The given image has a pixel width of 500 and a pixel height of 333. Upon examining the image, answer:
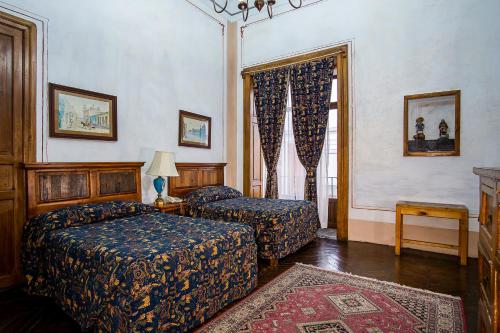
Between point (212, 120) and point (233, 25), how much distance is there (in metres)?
1.69

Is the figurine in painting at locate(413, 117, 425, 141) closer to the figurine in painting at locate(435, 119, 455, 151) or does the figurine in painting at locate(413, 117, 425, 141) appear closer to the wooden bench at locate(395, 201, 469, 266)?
the figurine in painting at locate(435, 119, 455, 151)

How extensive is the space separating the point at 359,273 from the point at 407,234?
117 centimetres

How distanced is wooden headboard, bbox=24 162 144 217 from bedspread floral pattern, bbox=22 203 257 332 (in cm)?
25

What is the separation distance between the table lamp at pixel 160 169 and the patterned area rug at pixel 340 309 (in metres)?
1.59

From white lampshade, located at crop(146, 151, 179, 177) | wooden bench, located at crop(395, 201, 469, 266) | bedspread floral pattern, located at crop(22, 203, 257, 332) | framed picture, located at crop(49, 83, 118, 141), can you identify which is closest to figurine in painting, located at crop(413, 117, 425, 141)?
wooden bench, located at crop(395, 201, 469, 266)

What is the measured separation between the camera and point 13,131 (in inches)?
93.8

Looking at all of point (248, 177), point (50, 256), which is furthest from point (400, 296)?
point (248, 177)

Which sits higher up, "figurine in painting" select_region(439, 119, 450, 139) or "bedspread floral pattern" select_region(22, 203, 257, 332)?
"figurine in painting" select_region(439, 119, 450, 139)

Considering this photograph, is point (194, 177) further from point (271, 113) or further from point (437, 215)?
point (437, 215)

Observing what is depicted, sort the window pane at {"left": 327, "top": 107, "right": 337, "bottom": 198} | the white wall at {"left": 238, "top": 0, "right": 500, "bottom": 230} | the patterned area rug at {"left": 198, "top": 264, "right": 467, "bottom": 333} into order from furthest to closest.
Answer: the window pane at {"left": 327, "top": 107, "right": 337, "bottom": 198} < the white wall at {"left": 238, "top": 0, "right": 500, "bottom": 230} < the patterned area rug at {"left": 198, "top": 264, "right": 467, "bottom": 333}

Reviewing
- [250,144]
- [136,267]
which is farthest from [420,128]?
[136,267]

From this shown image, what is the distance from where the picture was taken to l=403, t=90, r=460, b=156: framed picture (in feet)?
10.6

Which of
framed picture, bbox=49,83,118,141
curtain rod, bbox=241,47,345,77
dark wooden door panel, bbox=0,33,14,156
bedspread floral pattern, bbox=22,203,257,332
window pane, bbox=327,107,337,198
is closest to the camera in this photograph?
bedspread floral pattern, bbox=22,203,257,332

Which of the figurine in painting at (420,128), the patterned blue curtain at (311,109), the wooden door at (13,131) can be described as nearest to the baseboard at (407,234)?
the patterned blue curtain at (311,109)
